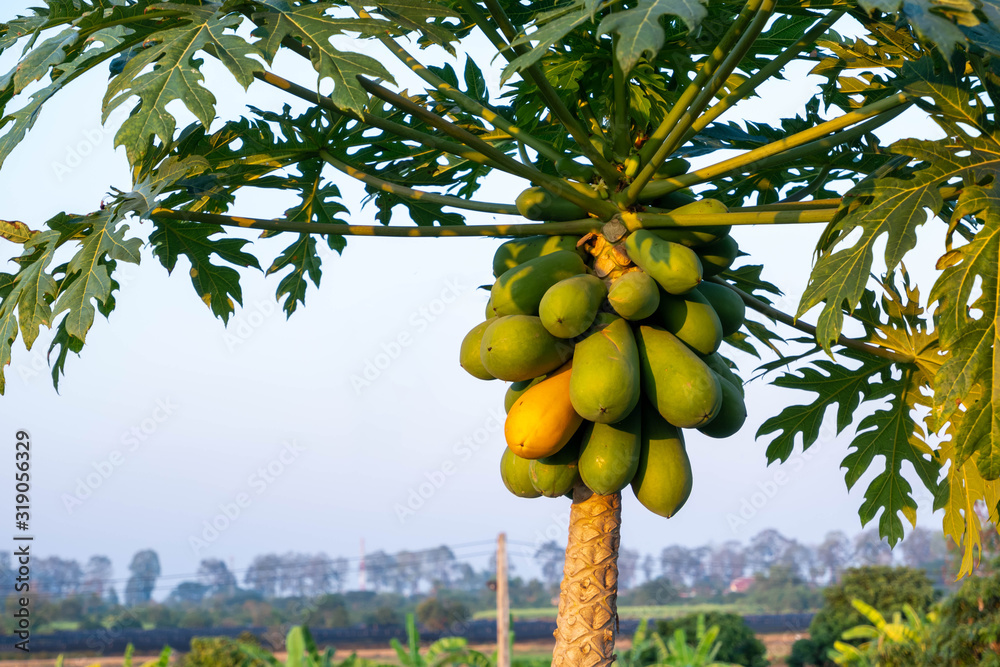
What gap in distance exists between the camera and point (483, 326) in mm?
2232

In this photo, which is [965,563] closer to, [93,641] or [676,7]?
[676,7]

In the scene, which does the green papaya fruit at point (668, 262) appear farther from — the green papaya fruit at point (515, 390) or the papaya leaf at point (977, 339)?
the papaya leaf at point (977, 339)

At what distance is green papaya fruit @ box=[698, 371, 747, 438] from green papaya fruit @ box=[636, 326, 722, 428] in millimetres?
129

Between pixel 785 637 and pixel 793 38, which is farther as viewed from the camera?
pixel 785 637

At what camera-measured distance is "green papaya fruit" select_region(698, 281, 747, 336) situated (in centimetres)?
226

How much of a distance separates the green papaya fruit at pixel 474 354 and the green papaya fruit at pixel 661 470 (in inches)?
17.1

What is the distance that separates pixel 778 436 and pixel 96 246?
2.21 m

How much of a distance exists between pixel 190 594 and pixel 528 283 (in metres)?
56.9

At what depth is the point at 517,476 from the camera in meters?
2.22

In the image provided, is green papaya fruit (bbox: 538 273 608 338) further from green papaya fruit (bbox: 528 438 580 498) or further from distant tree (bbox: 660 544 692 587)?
distant tree (bbox: 660 544 692 587)

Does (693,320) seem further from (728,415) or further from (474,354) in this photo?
(474,354)

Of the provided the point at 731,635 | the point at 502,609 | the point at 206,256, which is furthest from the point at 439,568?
the point at 206,256

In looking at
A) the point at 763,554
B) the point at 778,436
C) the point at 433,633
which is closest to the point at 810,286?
the point at 778,436

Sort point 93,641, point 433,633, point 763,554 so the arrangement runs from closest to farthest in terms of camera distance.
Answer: point 93,641 < point 433,633 < point 763,554
